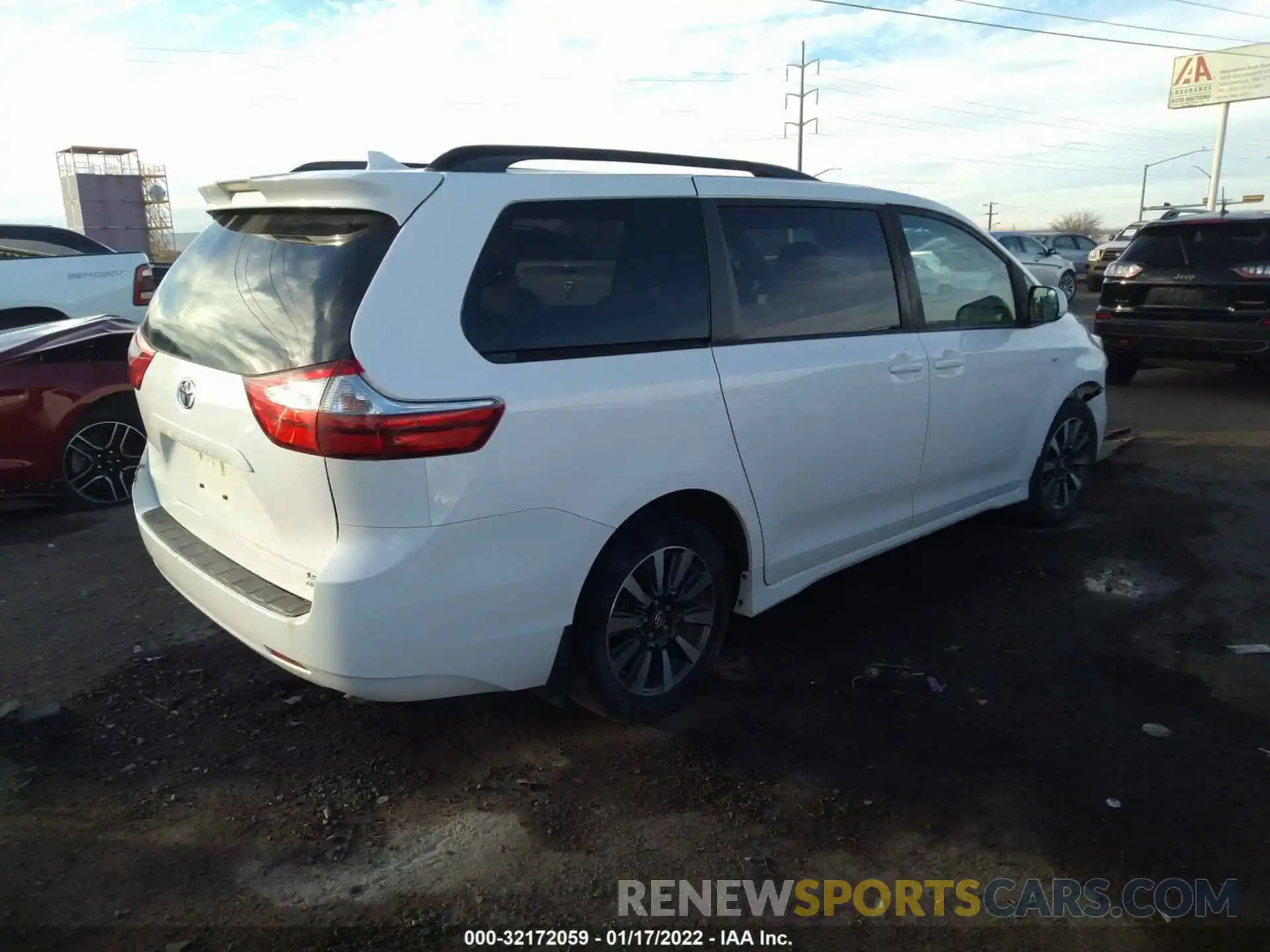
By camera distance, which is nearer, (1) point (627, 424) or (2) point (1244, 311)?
(1) point (627, 424)

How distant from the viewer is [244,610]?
9.59 ft

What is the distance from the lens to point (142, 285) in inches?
368

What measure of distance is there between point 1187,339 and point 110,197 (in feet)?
202

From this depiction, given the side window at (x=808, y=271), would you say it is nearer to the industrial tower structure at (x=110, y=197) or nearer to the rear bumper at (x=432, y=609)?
the rear bumper at (x=432, y=609)

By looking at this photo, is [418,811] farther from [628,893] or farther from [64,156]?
[64,156]

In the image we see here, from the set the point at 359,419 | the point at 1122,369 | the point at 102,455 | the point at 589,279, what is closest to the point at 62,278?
the point at 102,455

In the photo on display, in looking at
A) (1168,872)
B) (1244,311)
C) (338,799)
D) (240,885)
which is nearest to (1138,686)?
(1168,872)

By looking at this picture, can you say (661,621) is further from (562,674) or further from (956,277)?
(956,277)

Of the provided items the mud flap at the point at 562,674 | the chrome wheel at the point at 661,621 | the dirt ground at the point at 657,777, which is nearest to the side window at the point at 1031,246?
the dirt ground at the point at 657,777

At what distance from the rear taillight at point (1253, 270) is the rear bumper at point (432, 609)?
826 cm

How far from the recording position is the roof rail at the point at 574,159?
3031 mm

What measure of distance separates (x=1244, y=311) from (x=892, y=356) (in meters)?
6.59

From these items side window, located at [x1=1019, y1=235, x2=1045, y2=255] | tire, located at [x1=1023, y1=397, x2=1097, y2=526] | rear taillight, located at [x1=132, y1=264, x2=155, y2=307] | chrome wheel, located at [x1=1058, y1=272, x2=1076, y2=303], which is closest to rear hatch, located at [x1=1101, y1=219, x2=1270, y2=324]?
tire, located at [x1=1023, y1=397, x2=1097, y2=526]

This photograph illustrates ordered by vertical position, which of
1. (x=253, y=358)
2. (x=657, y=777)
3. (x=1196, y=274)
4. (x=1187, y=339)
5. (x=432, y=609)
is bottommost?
Answer: (x=657, y=777)
